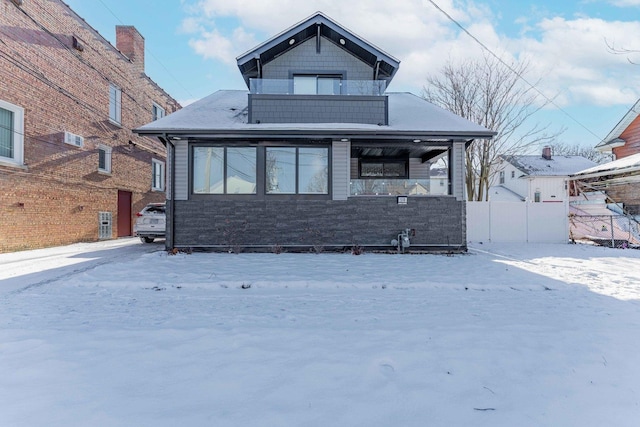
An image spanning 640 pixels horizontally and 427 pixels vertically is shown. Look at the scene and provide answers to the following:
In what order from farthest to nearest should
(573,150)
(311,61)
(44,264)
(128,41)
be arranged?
(573,150), (128,41), (311,61), (44,264)

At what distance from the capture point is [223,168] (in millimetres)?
9750

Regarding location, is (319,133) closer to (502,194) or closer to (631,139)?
(631,139)

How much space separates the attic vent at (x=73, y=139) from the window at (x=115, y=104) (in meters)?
2.55

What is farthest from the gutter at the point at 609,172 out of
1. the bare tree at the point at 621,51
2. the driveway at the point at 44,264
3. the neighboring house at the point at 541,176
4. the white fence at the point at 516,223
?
the driveway at the point at 44,264

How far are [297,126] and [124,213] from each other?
11.1 m

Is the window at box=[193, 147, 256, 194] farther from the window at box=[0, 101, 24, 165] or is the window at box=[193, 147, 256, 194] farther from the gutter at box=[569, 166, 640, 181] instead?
the gutter at box=[569, 166, 640, 181]

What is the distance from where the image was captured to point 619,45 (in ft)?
18.8

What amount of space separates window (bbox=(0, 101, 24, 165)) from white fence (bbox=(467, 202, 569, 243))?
15.8 meters

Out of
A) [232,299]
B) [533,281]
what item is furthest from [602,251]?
[232,299]

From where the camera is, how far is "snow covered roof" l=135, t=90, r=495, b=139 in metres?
9.16

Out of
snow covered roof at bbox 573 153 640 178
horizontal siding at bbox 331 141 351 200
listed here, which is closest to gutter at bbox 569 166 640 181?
snow covered roof at bbox 573 153 640 178

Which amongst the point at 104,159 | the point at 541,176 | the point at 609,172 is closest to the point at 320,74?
the point at 104,159

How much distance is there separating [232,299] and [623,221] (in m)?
15.9

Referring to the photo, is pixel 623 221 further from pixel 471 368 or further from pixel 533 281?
pixel 471 368
